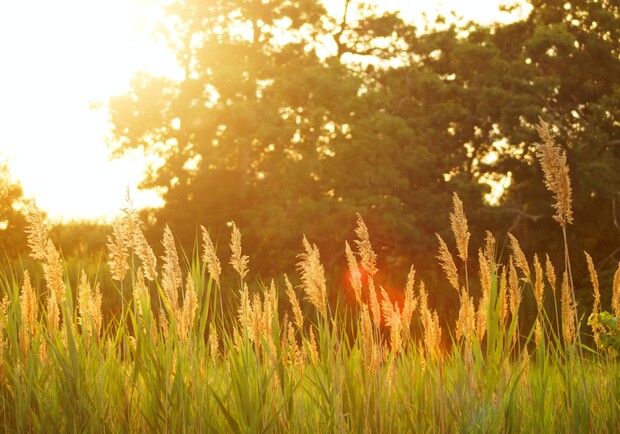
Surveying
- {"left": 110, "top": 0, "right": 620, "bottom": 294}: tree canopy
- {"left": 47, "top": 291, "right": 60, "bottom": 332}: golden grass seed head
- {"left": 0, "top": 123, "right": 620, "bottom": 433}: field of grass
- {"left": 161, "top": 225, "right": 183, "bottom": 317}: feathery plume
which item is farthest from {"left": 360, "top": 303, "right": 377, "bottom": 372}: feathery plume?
{"left": 110, "top": 0, "right": 620, "bottom": 294}: tree canopy

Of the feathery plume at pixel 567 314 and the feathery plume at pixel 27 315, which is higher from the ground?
the feathery plume at pixel 27 315

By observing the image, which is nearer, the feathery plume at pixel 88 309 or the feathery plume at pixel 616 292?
the feathery plume at pixel 88 309

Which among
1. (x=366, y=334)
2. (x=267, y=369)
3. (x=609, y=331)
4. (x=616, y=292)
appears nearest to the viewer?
(x=366, y=334)

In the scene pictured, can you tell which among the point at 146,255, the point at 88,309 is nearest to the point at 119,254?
the point at 146,255

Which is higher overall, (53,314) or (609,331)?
(53,314)

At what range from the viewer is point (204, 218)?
21.7 metres

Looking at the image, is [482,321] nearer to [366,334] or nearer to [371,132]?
[366,334]

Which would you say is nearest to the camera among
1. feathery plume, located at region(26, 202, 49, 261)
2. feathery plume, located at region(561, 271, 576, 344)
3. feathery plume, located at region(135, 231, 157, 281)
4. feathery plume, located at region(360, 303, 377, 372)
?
feathery plume, located at region(135, 231, 157, 281)

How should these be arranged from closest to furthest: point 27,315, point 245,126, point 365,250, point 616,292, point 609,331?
1. point 365,250
2. point 27,315
3. point 616,292
4. point 609,331
5. point 245,126

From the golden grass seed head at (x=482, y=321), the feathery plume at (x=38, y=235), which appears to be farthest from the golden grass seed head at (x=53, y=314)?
the golden grass seed head at (x=482, y=321)

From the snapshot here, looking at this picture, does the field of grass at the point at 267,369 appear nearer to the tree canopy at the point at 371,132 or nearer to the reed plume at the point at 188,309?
the reed plume at the point at 188,309

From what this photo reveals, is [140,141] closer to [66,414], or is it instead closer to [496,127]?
[496,127]

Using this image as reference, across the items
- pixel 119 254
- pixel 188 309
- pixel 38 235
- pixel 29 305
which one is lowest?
pixel 188 309

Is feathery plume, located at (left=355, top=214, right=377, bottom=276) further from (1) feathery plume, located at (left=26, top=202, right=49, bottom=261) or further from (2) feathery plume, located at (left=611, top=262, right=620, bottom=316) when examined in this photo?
(2) feathery plume, located at (left=611, top=262, right=620, bottom=316)
